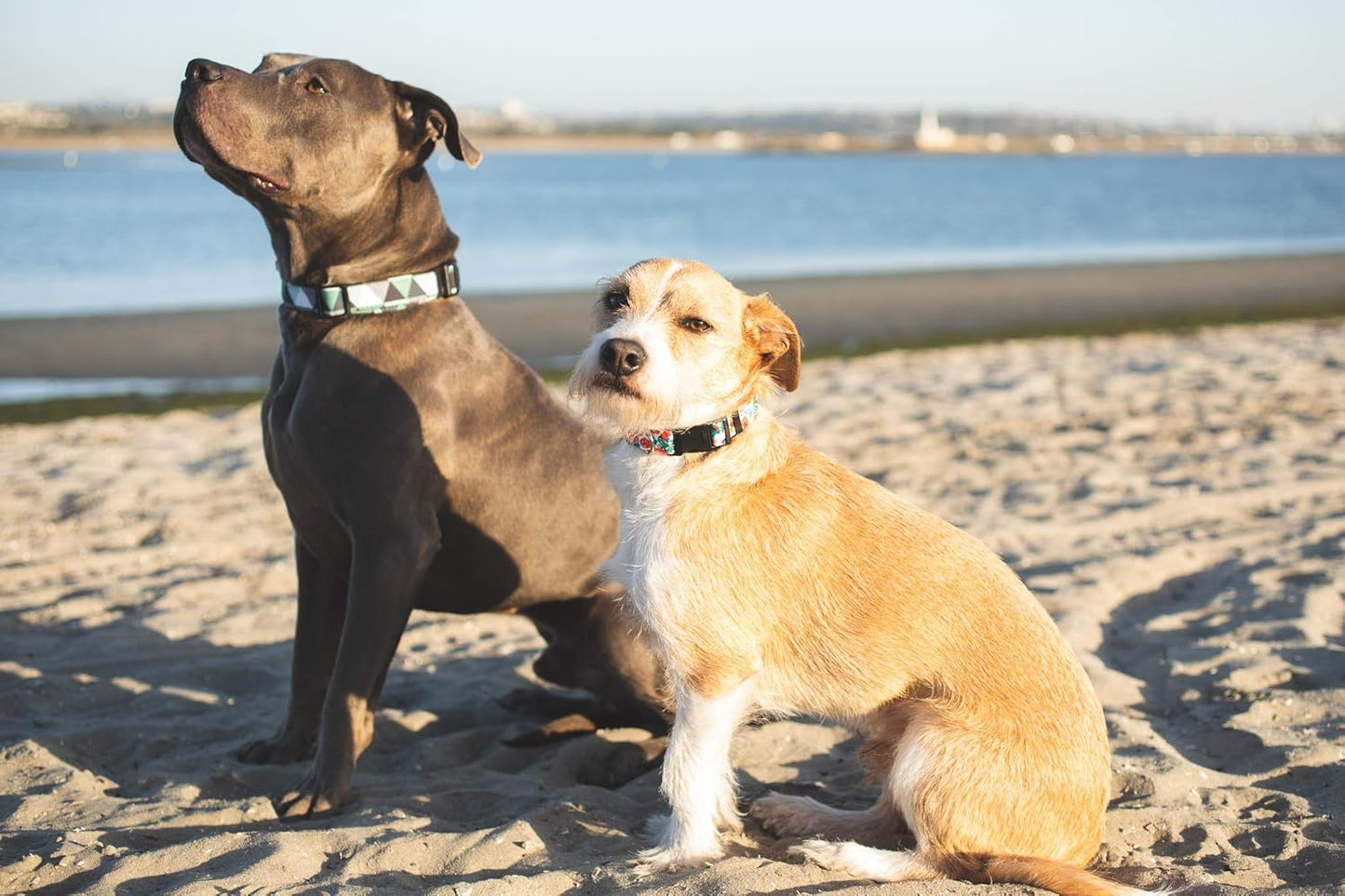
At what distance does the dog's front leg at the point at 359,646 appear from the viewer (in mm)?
4129

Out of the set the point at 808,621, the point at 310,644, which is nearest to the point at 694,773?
the point at 808,621

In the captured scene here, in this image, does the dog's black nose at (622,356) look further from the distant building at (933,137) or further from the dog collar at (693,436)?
the distant building at (933,137)

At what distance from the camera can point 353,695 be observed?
4.17 metres

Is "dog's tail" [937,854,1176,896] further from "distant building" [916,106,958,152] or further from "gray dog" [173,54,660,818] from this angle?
"distant building" [916,106,958,152]

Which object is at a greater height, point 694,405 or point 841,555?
point 694,405

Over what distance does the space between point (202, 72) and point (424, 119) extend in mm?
783

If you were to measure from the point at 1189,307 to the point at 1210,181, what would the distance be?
62.5m

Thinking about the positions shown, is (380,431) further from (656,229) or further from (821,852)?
(656,229)

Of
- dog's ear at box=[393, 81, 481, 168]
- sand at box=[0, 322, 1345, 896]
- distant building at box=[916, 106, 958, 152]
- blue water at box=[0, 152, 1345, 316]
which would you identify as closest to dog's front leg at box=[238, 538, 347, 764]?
sand at box=[0, 322, 1345, 896]

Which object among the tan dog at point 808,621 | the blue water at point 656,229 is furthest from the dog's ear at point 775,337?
the blue water at point 656,229

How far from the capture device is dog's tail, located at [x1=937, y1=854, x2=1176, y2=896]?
10.4 feet

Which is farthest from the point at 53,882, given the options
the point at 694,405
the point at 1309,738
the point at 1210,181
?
the point at 1210,181

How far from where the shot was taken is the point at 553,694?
16.8 feet

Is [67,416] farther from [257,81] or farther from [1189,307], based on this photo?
[1189,307]
